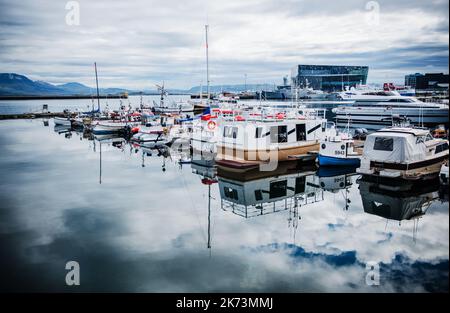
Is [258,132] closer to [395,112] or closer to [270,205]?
[270,205]

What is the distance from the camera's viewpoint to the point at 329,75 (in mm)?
132125

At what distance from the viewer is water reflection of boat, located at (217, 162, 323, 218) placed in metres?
15.5

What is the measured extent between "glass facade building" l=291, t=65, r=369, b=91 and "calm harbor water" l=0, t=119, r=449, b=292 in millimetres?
115800

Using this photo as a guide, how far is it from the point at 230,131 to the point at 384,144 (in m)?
8.69

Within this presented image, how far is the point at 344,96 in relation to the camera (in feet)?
237

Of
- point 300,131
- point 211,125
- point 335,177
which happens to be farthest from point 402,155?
point 211,125

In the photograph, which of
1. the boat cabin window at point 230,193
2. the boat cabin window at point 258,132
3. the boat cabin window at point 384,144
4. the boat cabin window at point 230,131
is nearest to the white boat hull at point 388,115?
the boat cabin window at point 384,144

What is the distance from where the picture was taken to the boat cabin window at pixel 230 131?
70.6 ft

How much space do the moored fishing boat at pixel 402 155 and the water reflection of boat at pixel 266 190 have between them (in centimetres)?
322

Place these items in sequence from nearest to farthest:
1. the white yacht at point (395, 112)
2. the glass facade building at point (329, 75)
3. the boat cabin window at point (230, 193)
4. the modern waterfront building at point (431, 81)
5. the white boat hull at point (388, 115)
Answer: the boat cabin window at point (230, 193) → the white boat hull at point (388, 115) → the white yacht at point (395, 112) → the modern waterfront building at point (431, 81) → the glass facade building at point (329, 75)

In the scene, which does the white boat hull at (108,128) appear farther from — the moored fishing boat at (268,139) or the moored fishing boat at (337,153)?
the moored fishing boat at (337,153)

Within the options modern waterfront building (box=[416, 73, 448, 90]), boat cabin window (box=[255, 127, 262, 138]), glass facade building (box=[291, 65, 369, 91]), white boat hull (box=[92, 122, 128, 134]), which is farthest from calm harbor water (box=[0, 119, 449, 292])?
glass facade building (box=[291, 65, 369, 91])
